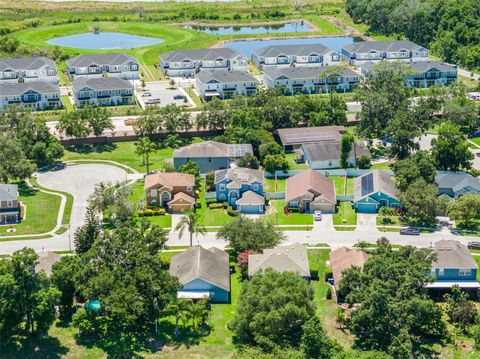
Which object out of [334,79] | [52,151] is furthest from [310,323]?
[334,79]

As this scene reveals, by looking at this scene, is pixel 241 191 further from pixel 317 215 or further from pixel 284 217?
pixel 317 215

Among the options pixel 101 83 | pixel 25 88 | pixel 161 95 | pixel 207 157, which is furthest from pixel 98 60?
pixel 207 157

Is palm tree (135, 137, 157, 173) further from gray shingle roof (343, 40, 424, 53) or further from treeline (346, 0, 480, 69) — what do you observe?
treeline (346, 0, 480, 69)

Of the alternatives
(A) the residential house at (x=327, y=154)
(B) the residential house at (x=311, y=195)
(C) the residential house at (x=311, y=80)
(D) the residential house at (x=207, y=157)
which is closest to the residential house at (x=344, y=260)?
(B) the residential house at (x=311, y=195)

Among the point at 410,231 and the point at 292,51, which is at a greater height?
the point at 292,51

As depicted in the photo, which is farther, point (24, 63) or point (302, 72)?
point (24, 63)

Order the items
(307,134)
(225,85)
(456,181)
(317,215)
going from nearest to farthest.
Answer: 1. (317,215)
2. (456,181)
3. (307,134)
4. (225,85)

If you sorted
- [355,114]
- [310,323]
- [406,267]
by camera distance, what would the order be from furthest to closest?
[355,114], [406,267], [310,323]

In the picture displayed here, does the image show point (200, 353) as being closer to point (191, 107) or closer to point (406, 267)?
point (406, 267)
